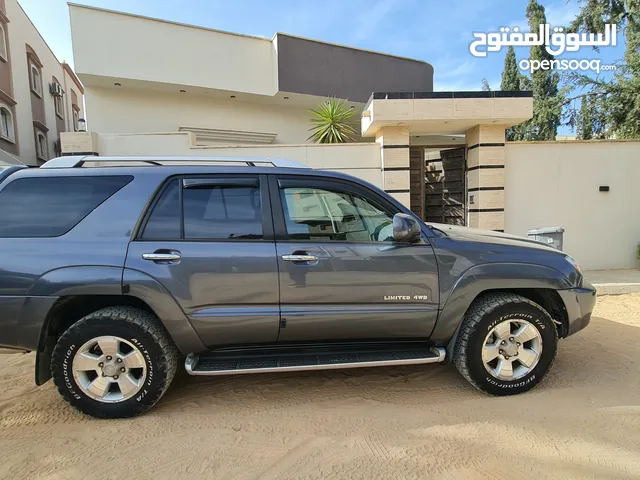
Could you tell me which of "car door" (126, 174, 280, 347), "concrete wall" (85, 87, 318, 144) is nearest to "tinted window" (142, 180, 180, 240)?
"car door" (126, 174, 280, 347)

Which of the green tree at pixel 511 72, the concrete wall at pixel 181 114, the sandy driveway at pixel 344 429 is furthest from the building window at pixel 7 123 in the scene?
the green tree at pixel 511 72

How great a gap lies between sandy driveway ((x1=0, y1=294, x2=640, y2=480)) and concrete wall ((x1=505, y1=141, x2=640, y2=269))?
497 centimetres

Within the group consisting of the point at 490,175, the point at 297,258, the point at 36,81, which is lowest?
the point at 297,258

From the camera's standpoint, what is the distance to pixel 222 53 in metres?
10.2

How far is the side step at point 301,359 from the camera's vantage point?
2.71m

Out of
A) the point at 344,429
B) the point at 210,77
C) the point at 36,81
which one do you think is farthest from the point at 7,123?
the point at 344,429

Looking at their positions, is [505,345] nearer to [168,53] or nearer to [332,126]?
[332,126]

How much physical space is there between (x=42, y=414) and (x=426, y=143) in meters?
8.86

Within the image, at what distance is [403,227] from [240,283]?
1.28 m

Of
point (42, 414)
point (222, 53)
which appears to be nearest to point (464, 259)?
point (42, 414)

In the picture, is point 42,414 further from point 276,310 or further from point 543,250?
point 543,250

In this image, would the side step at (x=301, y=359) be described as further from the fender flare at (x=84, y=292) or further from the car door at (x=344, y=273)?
the fender flare at (x=84, y=292)

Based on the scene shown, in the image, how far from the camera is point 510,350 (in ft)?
9.73

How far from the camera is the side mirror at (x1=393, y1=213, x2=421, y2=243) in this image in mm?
2770
